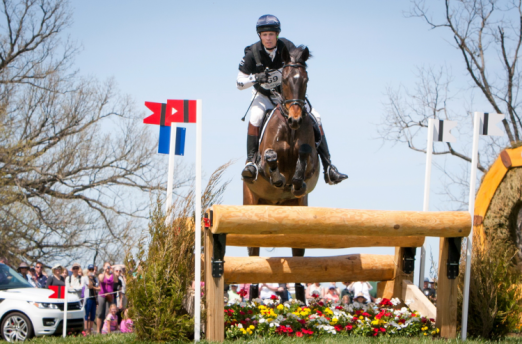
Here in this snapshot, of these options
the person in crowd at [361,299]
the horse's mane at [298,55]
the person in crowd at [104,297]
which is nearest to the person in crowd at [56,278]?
the person in crowd at [104,297]

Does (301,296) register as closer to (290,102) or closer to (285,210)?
(285,210)

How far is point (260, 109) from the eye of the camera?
645 centimetres

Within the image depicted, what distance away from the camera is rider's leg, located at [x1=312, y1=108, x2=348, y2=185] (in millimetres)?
6316

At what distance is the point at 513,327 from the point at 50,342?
15.8 feet

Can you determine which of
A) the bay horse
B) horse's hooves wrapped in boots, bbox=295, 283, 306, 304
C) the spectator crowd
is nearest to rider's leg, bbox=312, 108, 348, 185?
the bay horse

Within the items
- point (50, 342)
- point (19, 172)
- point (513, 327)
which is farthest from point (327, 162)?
point (19, 172)

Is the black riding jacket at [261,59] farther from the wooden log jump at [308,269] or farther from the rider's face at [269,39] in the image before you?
the wooden log jump at [308,269]

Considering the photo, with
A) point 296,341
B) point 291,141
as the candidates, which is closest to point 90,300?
point 291,141

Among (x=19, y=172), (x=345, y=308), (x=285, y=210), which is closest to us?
(x=285, y=210)

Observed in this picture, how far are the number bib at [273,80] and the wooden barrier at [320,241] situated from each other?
1.65m

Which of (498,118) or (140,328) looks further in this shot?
(498,118)

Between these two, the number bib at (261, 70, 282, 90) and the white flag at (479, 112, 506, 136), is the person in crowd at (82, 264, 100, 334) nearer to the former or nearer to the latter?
the number bib at (261, 70, 282, 90)

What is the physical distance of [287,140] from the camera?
19.6ft

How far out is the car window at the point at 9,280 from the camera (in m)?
7.89
